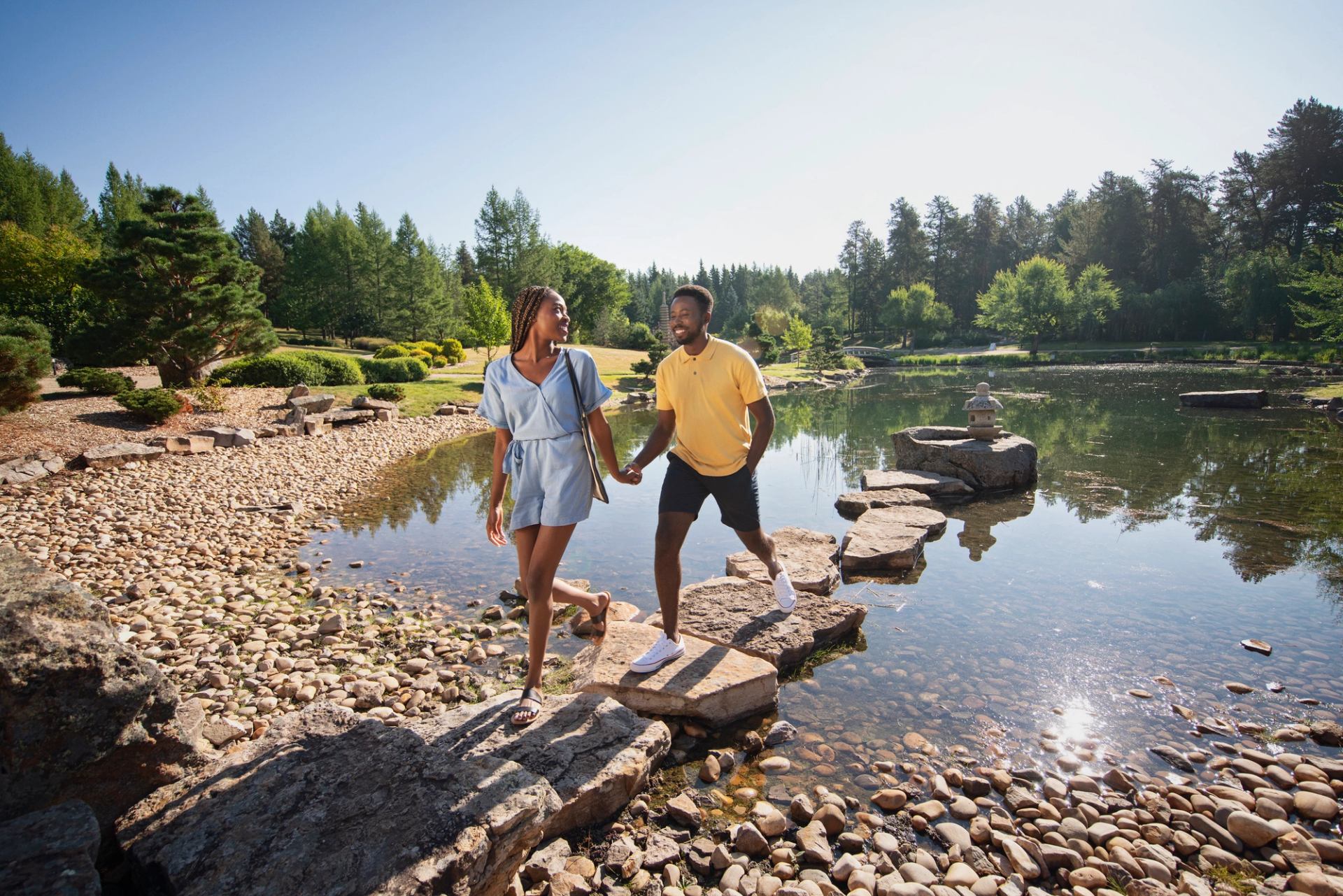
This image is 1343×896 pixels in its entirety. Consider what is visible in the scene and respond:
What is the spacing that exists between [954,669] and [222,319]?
22432 mm

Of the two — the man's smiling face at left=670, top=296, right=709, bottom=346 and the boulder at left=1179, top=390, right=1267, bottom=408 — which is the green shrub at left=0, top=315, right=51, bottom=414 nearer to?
the man's smiling face at left=670, top=296, right=709, bottom=346

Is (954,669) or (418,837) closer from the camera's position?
(418,837)

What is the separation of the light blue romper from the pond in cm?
185

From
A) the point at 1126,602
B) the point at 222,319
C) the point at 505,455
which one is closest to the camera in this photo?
the point at 505,455

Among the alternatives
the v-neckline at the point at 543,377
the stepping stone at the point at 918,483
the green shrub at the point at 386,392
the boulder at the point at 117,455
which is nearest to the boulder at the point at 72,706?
the v-neckline at the point at 543,377

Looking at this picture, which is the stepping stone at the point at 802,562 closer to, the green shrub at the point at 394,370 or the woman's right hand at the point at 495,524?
the woman's right hand at the point at 495,524

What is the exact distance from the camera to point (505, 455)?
3.84 meters

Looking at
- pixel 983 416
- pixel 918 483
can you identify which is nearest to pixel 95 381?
pixel 918 483

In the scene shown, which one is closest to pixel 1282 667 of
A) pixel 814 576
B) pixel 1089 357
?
pixel 814 576

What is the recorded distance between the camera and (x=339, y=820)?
2098 millimetres

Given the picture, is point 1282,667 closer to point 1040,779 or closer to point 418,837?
point 1040,779

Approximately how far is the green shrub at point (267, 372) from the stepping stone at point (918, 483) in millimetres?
19437

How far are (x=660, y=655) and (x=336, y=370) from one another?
23.6 metres

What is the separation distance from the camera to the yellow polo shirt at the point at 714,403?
4195 millimetres
